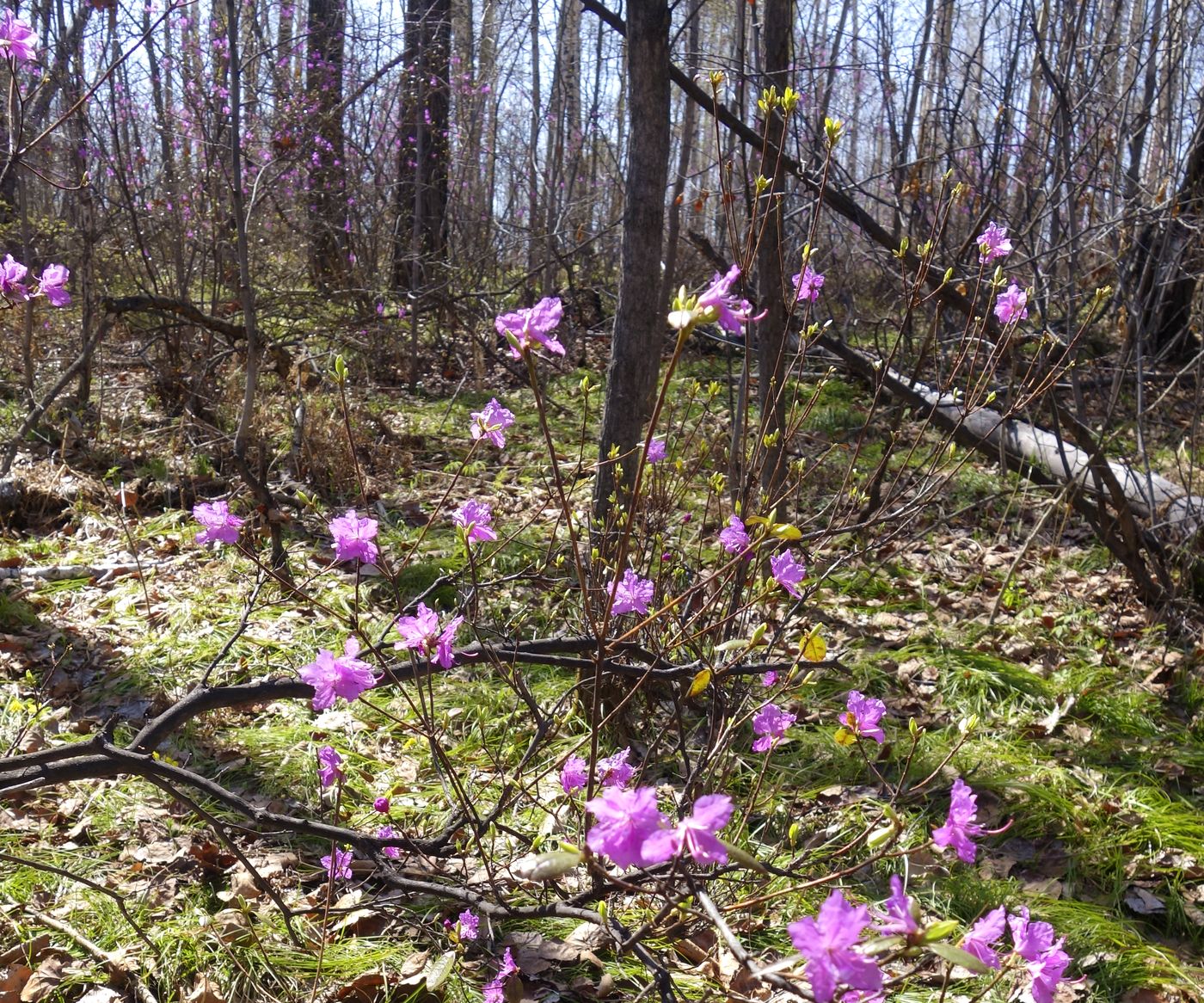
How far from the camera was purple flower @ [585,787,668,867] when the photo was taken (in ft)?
2.98

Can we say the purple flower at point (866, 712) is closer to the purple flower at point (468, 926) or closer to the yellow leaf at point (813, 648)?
the yellow leaf at point (813, 648)

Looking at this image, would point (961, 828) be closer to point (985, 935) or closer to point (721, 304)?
point (985, 935)

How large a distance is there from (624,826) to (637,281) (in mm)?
2574

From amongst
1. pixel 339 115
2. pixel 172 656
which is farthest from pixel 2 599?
pixel 339 115

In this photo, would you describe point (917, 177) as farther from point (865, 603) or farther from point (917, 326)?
point (917, 326)

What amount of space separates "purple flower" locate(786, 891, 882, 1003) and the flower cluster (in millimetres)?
103

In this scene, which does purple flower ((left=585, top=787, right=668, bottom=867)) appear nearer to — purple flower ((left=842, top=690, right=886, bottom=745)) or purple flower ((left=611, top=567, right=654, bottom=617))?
purple flower ((left=842, top=690, right=886, bottom=745))

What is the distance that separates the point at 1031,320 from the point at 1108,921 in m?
4.20

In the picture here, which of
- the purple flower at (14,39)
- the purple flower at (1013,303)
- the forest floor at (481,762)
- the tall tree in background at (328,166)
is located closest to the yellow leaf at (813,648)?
the forest floor at (481,762)

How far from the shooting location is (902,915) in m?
0.94

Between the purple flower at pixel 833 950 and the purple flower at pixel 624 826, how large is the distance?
0.16m

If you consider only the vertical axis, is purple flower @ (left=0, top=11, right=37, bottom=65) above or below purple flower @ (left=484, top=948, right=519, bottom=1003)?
above

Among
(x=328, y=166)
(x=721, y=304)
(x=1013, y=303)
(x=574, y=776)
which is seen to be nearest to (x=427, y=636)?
(x=574, y=776)

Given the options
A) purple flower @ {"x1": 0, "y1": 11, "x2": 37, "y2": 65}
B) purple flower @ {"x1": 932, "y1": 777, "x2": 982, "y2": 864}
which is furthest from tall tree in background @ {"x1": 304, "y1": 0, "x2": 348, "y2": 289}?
purple flower @ {"x1": 932, "y1": 777, "x2": 982, "y2": 864}
